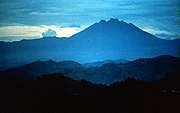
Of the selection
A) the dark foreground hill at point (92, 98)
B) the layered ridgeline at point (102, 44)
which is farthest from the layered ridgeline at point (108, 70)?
the dark foreground hill at point (92, 98)

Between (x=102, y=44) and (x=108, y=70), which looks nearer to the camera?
(x=108, y=70)

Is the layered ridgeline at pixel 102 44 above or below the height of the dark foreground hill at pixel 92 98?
below

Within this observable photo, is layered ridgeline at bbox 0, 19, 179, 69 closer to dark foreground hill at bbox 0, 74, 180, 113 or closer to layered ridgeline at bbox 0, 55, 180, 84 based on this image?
layered ridgeline at bbox 0, 55, 180, 84

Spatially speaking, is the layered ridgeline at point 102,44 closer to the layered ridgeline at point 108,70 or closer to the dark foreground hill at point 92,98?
the layered ridgeline at point 108,70

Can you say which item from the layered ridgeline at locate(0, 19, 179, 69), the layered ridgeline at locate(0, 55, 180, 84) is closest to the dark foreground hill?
the layered ridgeline at locate(0, 55, 180, 84)

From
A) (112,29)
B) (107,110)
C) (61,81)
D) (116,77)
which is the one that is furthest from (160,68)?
(112,29)

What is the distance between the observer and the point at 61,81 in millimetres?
29922

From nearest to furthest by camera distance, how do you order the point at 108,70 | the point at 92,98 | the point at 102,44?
the point at 92,98
the point at 108,70
the point at 102,44

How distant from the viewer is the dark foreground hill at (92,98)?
2197 centimetres

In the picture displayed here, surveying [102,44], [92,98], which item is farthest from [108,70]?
[102,44]

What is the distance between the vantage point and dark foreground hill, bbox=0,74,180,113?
2197 cm

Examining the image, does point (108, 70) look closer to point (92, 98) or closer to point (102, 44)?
point (92, 98)

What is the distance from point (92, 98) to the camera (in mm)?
24406

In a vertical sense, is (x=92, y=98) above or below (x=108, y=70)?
above
